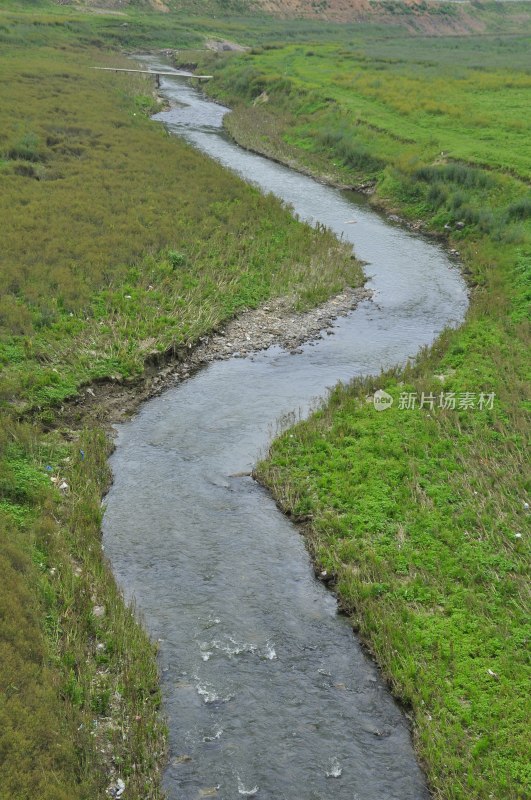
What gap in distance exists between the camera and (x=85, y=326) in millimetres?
24266

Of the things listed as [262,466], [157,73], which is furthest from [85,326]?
[157,73]

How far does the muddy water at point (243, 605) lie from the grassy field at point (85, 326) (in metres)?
0.73

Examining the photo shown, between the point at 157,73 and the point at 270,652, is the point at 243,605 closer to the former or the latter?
the point at 270,652

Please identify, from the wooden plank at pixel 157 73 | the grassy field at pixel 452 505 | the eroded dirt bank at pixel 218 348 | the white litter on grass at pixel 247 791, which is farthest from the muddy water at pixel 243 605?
the wooden plank at pixel 157 73

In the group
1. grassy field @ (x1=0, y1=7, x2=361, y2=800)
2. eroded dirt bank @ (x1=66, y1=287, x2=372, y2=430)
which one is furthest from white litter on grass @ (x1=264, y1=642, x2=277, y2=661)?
eroded dirt bank @ (x1=66, y1=287, x2=372, y2=430)

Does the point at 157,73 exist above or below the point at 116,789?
above

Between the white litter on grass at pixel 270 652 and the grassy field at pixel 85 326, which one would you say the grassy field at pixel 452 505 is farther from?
the grassy field at pixel 85 326

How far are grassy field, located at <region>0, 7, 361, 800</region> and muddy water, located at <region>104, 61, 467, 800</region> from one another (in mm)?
728

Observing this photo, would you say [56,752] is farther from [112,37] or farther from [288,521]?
[112,37]

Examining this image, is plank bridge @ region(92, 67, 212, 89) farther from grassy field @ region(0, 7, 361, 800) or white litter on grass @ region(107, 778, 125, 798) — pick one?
white litter on grass @ region(107, 778, 125, 798)

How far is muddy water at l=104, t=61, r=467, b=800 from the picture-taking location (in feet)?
38.4

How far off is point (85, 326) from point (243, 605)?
12.9 m

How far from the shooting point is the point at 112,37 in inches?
3935

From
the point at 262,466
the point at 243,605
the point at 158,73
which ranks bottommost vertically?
the point at 243,605
